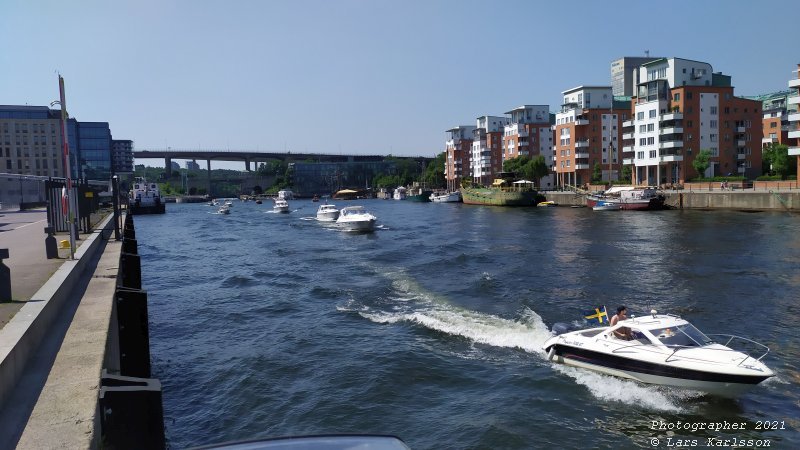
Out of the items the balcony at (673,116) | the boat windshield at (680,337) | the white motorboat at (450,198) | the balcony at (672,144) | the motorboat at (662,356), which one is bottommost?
the motorboat at (662,356)

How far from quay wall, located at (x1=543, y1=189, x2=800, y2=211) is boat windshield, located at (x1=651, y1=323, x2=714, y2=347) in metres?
66.9

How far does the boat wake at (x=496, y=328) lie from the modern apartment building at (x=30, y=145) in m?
135

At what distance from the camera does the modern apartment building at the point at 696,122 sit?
10088cm

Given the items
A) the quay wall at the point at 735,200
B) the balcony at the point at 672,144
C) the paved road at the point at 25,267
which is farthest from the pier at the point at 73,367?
the balcony at the point at 672,144

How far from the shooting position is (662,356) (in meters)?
15.8

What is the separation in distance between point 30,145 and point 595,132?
132 m

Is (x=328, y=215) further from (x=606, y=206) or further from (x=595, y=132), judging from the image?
(x=595, y=132)

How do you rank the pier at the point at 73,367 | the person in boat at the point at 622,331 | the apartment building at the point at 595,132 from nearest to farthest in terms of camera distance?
the pier at the point at 73,367, the person in boat at the point at 622,331, the apartment building at the point at 595,132

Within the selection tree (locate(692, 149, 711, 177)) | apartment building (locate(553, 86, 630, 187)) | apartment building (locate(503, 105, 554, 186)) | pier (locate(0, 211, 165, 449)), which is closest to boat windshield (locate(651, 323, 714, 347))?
pier (locate(0, 211, 165, 449))

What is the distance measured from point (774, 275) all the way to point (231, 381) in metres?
29.1

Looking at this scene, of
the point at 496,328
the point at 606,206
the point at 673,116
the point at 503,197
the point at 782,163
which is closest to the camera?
the point at 496,328

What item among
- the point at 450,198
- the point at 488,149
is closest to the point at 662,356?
the point at 450,198

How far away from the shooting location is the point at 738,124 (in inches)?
4050

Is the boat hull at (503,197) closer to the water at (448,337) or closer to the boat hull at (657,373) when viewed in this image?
the water at (448,337)
